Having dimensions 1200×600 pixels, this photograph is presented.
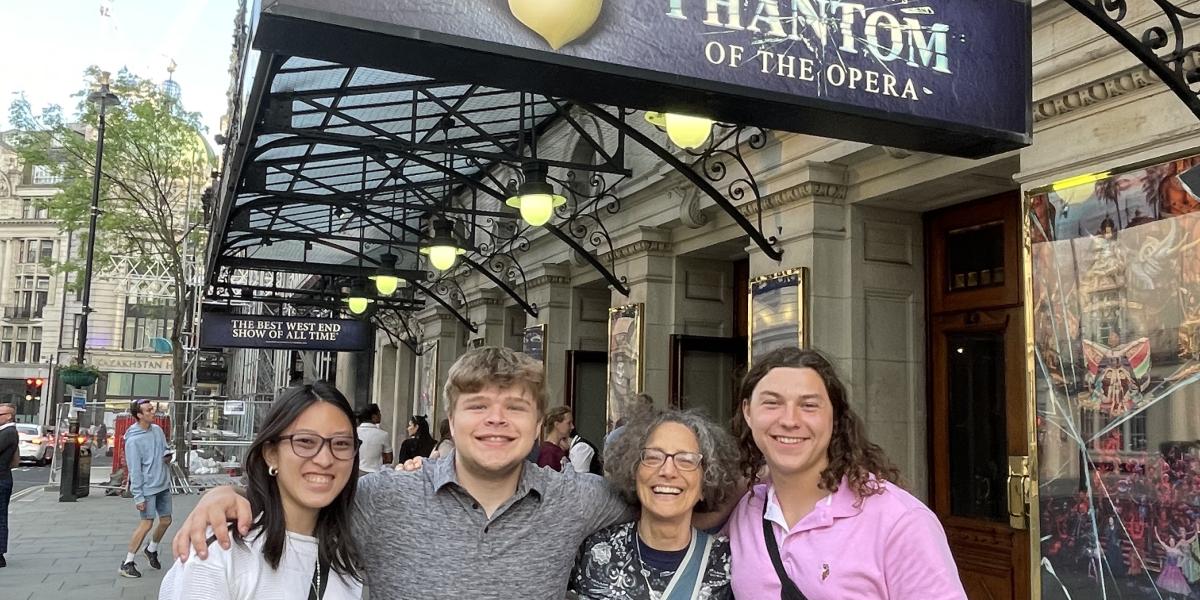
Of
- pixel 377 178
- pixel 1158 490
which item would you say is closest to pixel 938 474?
pixel 1158 490

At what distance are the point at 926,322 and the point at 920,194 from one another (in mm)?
1071

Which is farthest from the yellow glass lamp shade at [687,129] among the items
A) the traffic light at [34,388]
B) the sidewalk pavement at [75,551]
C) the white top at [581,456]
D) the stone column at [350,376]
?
the traffic light at [34,388]

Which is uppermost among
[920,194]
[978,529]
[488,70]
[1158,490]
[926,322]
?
[920,194]

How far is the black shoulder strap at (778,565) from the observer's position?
2.26m

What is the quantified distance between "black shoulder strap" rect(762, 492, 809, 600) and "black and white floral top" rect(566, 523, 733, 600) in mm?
172

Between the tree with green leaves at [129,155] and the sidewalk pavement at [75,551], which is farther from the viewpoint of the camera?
the tree with green leaves at [129,155]

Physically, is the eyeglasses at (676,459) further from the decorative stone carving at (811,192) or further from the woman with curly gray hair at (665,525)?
the decorative stone carving at (811,192)

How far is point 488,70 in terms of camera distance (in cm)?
303

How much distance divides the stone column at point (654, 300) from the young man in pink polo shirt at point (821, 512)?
21.9ft

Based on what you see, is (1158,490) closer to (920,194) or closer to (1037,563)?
(1037,563)

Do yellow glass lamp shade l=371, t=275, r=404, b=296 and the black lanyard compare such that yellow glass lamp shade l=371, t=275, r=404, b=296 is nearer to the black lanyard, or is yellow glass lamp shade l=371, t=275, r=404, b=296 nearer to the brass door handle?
the brass door handle

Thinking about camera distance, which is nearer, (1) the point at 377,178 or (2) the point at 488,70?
(2) the point at 488,70

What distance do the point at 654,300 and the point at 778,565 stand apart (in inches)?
286

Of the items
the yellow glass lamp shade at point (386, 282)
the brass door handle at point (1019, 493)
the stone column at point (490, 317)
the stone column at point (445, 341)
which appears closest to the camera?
the brass door handle at point (1019, 493)
